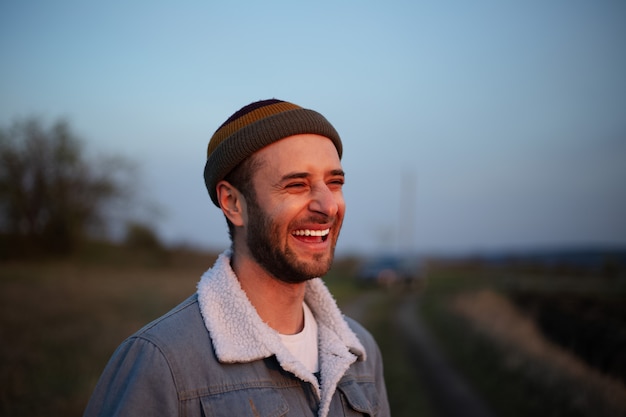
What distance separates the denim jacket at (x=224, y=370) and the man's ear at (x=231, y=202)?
0.66ft

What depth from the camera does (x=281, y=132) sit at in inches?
77.4

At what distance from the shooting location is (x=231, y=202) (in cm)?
212

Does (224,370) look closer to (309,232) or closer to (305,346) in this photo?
(305,346)

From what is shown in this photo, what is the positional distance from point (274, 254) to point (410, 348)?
881cm

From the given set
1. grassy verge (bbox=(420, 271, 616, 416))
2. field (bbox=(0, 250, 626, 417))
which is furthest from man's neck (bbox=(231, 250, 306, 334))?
grassy verge (bbox=(420, 271, 616, 416))

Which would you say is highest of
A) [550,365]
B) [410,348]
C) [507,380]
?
[550,365]

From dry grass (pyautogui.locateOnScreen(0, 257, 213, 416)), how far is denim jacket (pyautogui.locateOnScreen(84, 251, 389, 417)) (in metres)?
4.34

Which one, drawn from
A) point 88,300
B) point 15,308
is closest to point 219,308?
point 15,308

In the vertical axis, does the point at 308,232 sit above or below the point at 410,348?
above

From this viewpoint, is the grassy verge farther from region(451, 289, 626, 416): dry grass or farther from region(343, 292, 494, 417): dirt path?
region(343, 292, 494, 417): dirt path

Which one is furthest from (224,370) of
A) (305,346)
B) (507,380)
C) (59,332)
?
(59,332)

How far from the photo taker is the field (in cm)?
589

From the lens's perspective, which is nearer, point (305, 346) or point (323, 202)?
point (323, 202)

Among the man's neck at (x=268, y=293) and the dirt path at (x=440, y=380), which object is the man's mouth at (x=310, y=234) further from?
the dirt path at (x=440, y=380)
